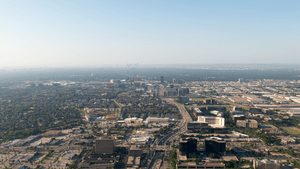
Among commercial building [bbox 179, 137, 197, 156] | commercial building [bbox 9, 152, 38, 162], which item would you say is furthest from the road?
commercial building [bbox 9, 152, 38, 162]

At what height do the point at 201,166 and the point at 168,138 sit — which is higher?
the point at 201,166

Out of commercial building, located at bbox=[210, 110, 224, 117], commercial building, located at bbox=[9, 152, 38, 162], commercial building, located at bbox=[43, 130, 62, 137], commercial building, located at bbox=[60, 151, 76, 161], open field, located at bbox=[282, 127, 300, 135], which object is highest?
commercial building, located at bbox=[210, 110, 224, 117]

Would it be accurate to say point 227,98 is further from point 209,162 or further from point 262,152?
point 209,162

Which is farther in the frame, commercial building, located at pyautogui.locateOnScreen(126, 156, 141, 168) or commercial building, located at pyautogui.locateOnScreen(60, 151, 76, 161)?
commercial building, located at pyautogui.locateOnScreen(60, 151, 76, 161)

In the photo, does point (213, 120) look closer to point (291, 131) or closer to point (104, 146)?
point (291, 131)

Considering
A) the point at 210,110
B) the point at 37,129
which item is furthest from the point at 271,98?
the point at 37,129

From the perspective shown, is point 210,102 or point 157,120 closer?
point 157,120

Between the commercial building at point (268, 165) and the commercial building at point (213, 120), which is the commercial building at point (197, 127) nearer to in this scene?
the commercial building at point (213, 120)

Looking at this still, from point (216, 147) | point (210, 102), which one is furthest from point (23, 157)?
point (210, 102)

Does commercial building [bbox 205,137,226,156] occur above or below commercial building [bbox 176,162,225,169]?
above

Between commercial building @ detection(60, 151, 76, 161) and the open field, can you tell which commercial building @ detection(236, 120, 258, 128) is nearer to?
the open field
